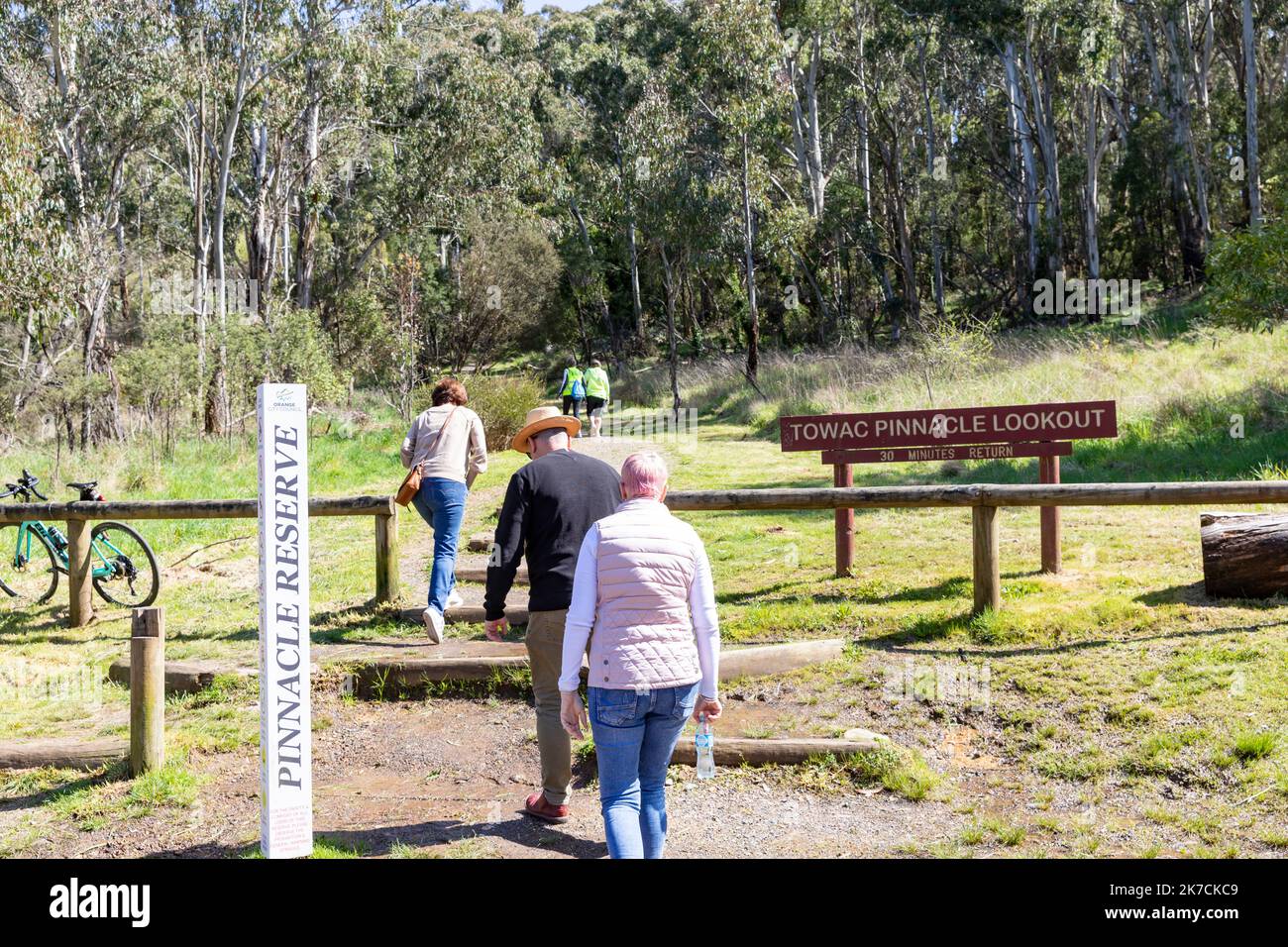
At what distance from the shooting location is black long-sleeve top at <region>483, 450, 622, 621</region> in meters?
4.89

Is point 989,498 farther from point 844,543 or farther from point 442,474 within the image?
point 442,474

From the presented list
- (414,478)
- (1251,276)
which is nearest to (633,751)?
(414,478)

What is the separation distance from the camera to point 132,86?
25281mm

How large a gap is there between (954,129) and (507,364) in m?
18.3

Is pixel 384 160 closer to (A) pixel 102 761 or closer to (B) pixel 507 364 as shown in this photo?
(B) pixel 507 364

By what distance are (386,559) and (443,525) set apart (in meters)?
1.17

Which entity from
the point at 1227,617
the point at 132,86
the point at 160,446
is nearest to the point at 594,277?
the point at 132,86

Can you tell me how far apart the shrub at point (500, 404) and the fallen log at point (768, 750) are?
40.6 feet

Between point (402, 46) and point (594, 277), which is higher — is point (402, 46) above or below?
above

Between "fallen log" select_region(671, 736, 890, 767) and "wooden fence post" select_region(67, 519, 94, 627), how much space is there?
545 cm

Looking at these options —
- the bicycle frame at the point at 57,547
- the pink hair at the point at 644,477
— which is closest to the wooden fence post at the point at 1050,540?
the pink hair at the point at 644,477

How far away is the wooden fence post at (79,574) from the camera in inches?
352

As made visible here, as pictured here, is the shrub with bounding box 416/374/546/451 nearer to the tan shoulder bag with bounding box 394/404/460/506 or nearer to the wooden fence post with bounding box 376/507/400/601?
the wooden fence post with bounding box 376/507/400/601

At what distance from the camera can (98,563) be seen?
30.1 feet
